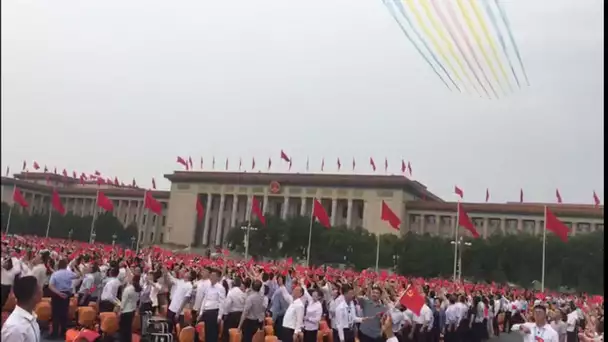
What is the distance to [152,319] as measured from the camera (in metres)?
7.90

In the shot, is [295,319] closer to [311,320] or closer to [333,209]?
[311,320]

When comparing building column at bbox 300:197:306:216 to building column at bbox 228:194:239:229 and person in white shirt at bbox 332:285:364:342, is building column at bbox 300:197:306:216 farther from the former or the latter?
person in white shirt at bbox 332:285:364:342

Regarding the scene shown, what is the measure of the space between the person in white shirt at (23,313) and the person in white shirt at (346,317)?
549 cm

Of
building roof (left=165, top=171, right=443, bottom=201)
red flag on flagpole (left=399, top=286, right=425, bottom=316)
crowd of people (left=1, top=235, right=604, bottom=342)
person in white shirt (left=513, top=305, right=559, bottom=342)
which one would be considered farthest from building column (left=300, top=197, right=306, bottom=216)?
person in white shirt (left=513, top=305, right=559, bottom=342)

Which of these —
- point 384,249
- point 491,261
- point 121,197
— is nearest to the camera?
point 491,261

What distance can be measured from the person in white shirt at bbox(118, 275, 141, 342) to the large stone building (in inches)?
1654

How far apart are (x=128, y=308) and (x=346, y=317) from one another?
308 cm

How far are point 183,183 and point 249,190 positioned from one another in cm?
874

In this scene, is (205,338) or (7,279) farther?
(205,338)

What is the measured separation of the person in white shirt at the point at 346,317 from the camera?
8000 mm

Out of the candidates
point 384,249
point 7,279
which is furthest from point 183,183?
point 7,279

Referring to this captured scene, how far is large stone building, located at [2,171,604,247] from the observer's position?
54844 millimetres

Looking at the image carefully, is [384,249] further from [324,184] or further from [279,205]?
[279,205]

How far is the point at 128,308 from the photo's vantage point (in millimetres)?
7570
